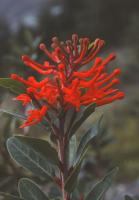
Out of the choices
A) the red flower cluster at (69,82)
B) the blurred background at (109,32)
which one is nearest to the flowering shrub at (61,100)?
the red flower cluster at (69,82)

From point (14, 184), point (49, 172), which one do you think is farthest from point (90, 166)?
point (49, 172)

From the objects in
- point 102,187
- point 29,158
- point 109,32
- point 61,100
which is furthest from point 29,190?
point 109,32

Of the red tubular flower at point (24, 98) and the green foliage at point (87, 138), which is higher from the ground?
the red tubular flower at point (24, 98)

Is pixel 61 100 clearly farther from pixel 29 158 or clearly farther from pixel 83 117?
pixel 29 158

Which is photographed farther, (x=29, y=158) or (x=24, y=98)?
(x=29, y=158)

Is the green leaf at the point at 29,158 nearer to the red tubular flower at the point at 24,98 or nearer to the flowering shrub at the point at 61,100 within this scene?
the flowering shrub at the point at 61,100

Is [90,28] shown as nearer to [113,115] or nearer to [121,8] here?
[121,8]

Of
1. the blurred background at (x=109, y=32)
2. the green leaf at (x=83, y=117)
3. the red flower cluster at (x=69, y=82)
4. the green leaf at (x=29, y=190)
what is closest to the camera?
the red flower cluster at (x=69, y=82)
